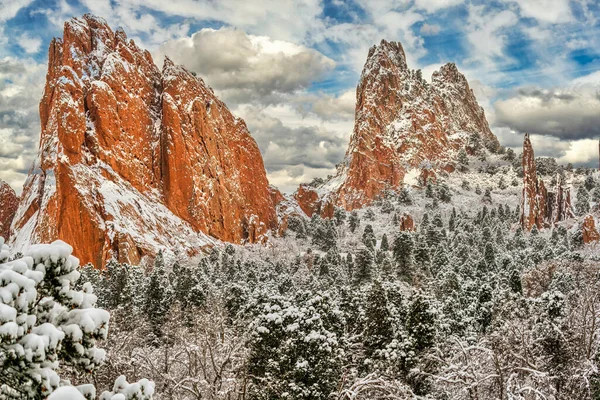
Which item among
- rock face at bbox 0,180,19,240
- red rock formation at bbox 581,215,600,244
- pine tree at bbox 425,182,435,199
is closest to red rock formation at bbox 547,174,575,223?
red rock formation at bbox 581,215,600,244

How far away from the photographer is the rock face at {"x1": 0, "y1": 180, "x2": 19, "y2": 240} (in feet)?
392

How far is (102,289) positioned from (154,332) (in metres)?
10.4

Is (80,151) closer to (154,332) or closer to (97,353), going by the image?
(154,332)

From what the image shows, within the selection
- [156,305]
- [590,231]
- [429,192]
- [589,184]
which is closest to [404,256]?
[156,305]

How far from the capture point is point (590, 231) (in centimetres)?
9212

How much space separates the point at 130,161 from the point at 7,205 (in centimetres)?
3500

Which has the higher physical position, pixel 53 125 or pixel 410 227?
pixel 53 125

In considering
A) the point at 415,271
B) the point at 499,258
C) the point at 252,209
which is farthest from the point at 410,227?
the point at 415,271

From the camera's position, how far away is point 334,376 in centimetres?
2053

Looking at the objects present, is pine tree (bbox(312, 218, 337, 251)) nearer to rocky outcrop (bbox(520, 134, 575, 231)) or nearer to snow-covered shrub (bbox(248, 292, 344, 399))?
rocky outcrop (bbox(520, 134, 575, 231))

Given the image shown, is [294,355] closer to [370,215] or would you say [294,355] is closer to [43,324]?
[43,324]

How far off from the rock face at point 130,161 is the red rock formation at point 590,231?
8605cm

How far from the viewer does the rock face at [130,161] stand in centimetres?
9775

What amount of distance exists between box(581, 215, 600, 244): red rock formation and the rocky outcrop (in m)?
38.7
